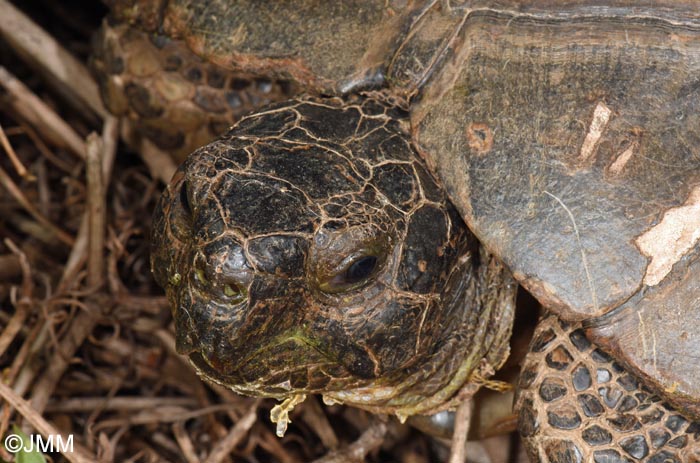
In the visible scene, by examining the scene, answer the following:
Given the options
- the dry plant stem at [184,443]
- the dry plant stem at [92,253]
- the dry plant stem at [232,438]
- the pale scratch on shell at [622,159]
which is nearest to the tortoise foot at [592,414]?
the pale scratch on shell at [622,159]

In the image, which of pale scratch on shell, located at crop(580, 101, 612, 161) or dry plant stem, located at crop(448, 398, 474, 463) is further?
dry plant stem, located at crop(448, 398, 474, 463)

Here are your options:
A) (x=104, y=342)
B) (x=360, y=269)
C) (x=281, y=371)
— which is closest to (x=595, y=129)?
(x=360, y=269)

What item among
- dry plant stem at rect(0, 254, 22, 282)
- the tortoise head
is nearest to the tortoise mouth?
the tortoise head

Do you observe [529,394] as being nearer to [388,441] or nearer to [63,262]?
[388,441]

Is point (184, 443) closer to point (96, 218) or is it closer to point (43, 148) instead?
point (96, 218)

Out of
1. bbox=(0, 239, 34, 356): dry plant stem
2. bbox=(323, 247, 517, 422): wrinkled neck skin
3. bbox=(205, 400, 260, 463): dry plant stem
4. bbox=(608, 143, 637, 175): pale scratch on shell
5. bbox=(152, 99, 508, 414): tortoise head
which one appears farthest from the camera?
bbox=(0, 239, 34, 356): dry plant stem

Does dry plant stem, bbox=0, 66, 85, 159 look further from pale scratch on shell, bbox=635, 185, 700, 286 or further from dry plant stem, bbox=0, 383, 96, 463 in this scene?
pale scratch on shell, bbox=635, 185, 700, 286

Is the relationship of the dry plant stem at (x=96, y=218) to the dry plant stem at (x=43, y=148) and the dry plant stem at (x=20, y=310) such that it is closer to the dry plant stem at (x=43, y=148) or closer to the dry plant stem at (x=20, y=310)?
the dry plant stem at (x=20, y=310)
